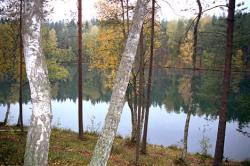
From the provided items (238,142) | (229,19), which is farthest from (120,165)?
(238,142)

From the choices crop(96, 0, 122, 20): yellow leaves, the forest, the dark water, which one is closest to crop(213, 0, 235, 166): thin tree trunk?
the forest

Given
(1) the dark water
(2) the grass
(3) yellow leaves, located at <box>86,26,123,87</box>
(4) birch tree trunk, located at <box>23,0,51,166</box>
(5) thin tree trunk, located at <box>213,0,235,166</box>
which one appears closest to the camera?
(4) birch tree trunk, located at <box>23,0,51,166</box>

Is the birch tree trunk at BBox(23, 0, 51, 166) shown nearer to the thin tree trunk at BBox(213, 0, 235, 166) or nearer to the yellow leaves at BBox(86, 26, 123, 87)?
the thin tree trunk at BBox(213, 0, 235, 166)

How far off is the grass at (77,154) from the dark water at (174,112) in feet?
11.3

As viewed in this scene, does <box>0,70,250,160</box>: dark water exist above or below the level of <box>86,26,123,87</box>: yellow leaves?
below

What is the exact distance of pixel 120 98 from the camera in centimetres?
677

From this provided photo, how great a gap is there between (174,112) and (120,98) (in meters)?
38.2

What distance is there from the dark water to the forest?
12cm

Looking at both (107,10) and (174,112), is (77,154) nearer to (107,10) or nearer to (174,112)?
(107,10)

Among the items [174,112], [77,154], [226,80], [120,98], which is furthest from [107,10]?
[174,112]

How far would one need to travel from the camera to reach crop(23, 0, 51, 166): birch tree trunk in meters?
6.39

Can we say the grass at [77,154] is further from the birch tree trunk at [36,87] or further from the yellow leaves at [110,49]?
the birch tree trunk at [36,87]

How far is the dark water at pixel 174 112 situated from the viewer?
28.6 meters

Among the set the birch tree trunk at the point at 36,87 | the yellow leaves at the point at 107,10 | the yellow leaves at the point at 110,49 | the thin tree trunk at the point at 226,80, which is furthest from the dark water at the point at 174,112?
the birch tree trunk at the point at 36,87
